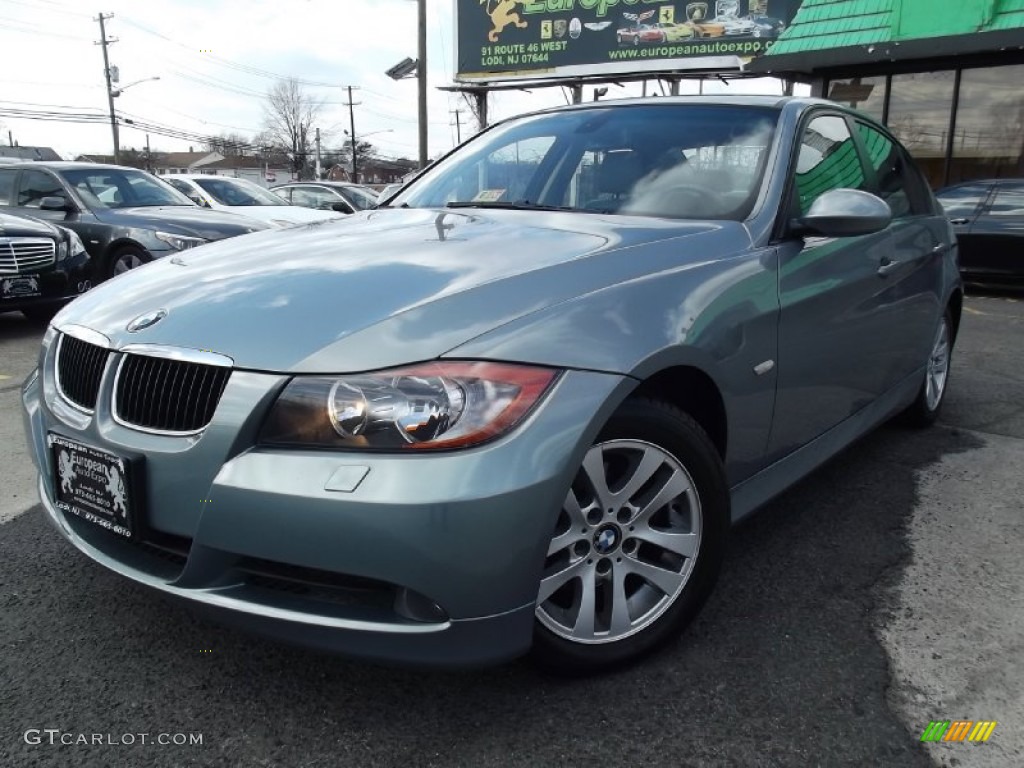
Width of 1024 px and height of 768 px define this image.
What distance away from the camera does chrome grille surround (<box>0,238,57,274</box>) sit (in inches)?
260

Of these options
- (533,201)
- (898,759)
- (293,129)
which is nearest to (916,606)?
(898,759)

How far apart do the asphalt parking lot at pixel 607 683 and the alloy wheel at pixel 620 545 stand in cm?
18

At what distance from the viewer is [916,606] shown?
2.52 m

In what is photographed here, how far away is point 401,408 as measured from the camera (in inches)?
67.6

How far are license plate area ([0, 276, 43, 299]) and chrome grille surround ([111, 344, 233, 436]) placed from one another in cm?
559

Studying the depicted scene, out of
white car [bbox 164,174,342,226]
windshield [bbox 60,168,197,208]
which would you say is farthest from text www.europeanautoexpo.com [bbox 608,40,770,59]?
windshield [bbox 60,168,197,208]

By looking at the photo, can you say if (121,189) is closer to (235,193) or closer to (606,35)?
(235,193)

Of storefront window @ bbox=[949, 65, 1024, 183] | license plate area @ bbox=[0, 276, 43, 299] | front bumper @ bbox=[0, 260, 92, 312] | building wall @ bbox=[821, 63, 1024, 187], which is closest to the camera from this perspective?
license plate area @ bbox=[0, 276, 43, 299]

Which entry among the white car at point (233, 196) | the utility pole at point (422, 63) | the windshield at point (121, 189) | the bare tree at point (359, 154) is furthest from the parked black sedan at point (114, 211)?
the bare tree at point (359, 154)

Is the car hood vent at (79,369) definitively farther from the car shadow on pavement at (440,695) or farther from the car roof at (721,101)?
the car roof at (721,101)

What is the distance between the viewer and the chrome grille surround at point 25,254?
661 centimetres

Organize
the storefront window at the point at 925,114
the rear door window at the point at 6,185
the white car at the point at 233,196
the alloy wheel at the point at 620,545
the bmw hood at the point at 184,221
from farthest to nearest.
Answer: the storefront window at the point at 925,114 → the white car at the point at 233,196 → the rear door window at the point at 6,185 → the bmw hood at the point at 184,221 → the alloy wheel at the point at 620,545

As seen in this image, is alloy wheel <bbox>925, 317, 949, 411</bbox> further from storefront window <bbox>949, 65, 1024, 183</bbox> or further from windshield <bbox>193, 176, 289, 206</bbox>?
storefront window <bbox>949, 65, 1024, 183</bbox>

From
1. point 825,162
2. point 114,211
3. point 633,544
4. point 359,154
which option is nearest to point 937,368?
point 825,162
